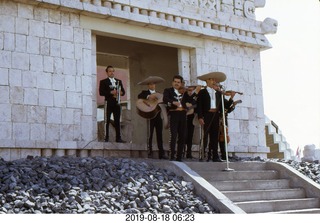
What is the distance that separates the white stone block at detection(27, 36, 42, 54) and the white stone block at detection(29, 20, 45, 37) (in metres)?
0.09

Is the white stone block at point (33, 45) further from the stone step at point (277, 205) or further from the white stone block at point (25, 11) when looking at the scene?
the stone step at point (277, 205)

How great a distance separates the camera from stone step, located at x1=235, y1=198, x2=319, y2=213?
9.60 meters

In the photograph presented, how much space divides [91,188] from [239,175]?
133 inches

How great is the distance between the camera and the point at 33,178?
884 cm

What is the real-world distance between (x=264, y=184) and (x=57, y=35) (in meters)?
5.32

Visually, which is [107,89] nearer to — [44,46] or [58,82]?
[58,82]

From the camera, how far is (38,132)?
11383 mm

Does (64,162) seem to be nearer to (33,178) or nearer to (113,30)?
(33,178)

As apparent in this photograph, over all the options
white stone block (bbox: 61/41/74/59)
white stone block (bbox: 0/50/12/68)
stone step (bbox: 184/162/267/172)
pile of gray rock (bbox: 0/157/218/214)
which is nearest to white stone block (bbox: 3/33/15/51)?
white stone block (bbox: 0/50/12/68)

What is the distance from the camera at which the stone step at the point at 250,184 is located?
10.3 metres

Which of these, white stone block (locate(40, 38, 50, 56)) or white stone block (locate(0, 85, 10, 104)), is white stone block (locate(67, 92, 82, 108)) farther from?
white stone block (locate(0, 85, 10, 104))
